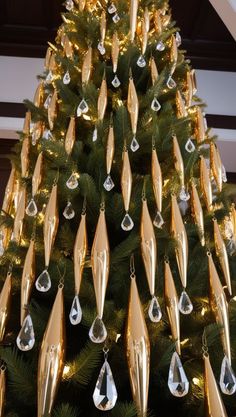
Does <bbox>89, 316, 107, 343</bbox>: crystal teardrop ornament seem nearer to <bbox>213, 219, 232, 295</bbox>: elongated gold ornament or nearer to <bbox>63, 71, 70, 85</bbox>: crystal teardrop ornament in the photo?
<bbox>213, 219, 232, 295</bbox>: elongated gold ornament

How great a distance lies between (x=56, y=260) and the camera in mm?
572

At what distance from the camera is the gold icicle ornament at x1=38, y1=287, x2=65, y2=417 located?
41cm

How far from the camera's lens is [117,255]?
53 cm

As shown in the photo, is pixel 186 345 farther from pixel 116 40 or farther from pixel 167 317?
pixel 116 40

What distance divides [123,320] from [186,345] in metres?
0.10

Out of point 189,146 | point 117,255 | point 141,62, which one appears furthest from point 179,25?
point 117,255

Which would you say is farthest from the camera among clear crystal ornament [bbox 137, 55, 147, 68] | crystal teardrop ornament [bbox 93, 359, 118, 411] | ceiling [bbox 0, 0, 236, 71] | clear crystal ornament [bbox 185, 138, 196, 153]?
ceiling [bbox 0, 0, 236, 71]

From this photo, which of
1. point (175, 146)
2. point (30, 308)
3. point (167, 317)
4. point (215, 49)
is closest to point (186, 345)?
point (167, 317)

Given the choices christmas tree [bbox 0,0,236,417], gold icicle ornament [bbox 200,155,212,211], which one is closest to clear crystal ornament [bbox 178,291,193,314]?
christmas tree [bbox 0,0,236,417]

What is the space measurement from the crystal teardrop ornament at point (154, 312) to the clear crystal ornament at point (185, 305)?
4cm

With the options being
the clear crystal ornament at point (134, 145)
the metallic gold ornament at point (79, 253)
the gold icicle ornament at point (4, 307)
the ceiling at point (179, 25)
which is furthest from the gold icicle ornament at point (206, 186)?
the ceiling at point (179, 25)

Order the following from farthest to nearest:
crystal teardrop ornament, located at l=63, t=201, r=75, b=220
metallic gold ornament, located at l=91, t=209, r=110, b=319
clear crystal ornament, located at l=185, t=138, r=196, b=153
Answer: clear crystal ornament, located at l=185, t=138, r=196, b=153 → crystal teardrop ornament, located at l=63, t=201, r=75, b=220 → metallic gold ornament, located at l=91, t=209, r=110, b=319

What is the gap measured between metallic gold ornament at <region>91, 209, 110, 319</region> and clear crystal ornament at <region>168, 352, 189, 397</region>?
0.10m

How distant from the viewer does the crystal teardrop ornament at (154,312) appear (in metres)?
0.46
